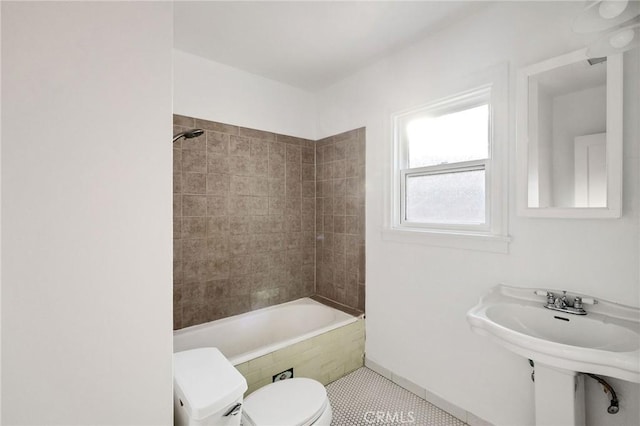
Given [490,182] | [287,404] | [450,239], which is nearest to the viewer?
[287,404]

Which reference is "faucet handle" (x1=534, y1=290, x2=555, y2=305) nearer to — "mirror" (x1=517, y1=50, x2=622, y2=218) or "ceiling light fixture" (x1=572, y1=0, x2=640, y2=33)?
"mirror" (x1=517, y1=50, x2=622, y2=218)

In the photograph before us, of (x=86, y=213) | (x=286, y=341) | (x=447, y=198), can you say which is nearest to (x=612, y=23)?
(x=447, y=198)

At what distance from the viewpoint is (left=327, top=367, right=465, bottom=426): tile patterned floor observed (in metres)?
1.79

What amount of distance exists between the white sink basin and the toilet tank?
3.72ft

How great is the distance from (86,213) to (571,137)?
2.13m

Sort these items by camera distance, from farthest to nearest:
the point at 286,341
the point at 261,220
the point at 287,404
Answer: the point at 261,220 < the point at 286,341 < the point at 287,404

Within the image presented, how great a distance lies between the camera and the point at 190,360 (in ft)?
4.44

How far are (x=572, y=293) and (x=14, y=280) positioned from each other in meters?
2.23

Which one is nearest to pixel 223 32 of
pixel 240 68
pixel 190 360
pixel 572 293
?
pixel 240 68

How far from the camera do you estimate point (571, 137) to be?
143 cm

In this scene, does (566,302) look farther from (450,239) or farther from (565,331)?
(450,239)

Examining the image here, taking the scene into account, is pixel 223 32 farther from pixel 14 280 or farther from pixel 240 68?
pixel 14 280

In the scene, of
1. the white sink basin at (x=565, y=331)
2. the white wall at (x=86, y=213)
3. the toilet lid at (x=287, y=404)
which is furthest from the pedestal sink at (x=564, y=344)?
the white wall at (x=86, y=213)

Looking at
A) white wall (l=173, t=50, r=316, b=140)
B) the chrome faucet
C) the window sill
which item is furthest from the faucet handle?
white wall (l=173, t=50, r=316, b=140)
